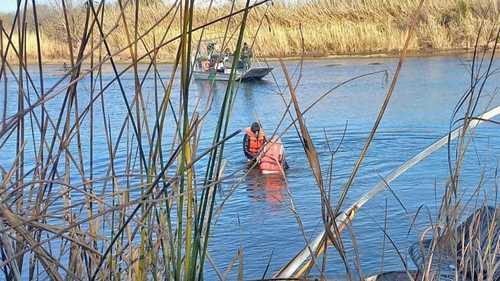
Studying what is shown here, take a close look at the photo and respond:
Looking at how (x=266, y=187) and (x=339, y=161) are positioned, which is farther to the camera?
(x=339, y=161)

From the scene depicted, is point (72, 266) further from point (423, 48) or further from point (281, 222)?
point (423, 48)

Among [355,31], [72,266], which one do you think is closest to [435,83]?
[355,31]

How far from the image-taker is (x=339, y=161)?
10.5 m

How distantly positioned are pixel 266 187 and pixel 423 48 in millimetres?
17253

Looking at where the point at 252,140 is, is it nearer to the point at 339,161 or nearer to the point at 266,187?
the point at 266,187

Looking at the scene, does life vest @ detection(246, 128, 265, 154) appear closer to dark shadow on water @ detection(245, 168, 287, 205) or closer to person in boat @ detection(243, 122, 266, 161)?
person in boat @ detection(243, 122, 266, 161)

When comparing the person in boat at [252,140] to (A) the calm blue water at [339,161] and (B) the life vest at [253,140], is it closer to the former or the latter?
(B) the life vest at [253,140]

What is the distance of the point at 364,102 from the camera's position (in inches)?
596

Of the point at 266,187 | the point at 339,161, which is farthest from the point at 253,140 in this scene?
the point at 339,161

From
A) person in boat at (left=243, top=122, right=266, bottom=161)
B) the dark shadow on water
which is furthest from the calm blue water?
person in boat at (left=243, top=122, right=266, bottom=161)

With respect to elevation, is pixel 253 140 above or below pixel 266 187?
above

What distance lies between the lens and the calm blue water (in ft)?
20.3

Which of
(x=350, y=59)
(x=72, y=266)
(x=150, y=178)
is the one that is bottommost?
(x=350, y=59)

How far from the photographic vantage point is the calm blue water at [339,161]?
20.3ft
